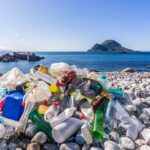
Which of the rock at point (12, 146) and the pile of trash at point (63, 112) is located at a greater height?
the pile of trash at point (63, 112)

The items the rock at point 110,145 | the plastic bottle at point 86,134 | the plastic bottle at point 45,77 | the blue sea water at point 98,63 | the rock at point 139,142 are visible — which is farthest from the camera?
the blue sea water at point 98,63

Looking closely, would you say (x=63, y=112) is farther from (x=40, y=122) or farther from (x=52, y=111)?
(x=40, y=122)

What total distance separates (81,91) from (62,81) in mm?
434

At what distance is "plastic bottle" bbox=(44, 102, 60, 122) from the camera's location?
427cm

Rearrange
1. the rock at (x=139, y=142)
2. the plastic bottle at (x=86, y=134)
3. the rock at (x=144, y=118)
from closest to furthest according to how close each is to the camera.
→ the plastic bottle at (x=86, y=134) → the rock at (x=139, y=142) → the rock at (x=144, y=118)

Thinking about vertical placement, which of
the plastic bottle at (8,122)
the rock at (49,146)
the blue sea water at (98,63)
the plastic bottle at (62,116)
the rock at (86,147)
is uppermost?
the plastic bottle at (62,116)

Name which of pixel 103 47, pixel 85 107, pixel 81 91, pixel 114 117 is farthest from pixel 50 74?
pixel 103 47

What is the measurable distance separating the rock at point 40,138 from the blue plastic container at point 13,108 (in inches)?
25.4

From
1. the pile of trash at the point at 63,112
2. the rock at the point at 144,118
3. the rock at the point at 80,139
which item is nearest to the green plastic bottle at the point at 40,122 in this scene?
the pile of trash at the point at 63,112

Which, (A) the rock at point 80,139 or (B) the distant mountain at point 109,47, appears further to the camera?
(B) the distant mountain at point 109,47

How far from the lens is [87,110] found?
4547 mm

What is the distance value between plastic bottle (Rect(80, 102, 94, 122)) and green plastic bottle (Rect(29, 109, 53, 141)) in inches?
28.3

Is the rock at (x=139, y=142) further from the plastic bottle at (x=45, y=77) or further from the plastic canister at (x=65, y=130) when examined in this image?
the plastic bottle at (x=45, y=77)

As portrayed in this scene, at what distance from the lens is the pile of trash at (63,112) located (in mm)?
3920
